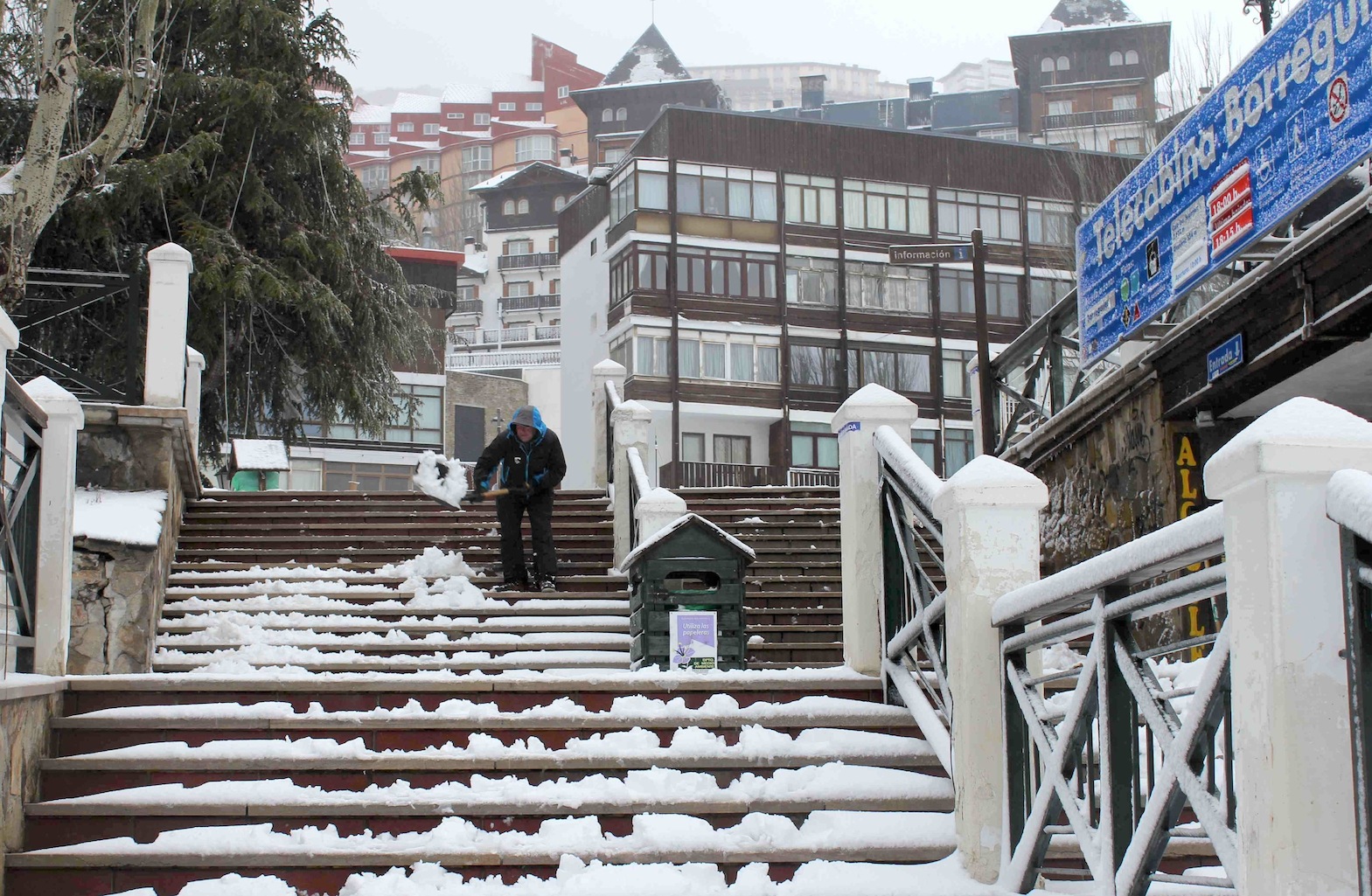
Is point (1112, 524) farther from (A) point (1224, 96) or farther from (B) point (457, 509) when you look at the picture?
(B) point (457, 509)

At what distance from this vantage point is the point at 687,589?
8617 millimetres

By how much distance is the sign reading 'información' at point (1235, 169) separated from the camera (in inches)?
346

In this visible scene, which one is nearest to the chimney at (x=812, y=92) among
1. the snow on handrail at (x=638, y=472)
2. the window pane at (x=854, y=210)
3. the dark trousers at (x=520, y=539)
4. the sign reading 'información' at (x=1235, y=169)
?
the window pane at (x=854, y=210)

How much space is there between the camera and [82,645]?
27.8 feet

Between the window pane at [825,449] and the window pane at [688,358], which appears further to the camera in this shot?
the window pane at [825,449]

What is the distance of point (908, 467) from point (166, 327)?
259 inches

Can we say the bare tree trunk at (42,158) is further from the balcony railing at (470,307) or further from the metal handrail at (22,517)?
the balcony railing at (470,307)

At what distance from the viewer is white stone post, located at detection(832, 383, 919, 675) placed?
24.0ft

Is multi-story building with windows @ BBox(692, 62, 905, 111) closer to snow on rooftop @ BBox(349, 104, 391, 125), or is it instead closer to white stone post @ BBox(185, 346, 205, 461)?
snow on rooftop @ BBox(349, 104, 391, 125)

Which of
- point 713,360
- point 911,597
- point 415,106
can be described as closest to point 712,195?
point 713,360

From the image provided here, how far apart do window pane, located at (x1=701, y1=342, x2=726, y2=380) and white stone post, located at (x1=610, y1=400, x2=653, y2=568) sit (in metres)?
31.6

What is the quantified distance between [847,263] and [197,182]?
27.8m

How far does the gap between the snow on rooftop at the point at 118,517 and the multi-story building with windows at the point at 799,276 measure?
1307 inches

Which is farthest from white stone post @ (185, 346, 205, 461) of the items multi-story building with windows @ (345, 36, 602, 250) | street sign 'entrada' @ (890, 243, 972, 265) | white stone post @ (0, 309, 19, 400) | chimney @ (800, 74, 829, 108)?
multi-story building with windows @ (345, 36, 602, 250)
